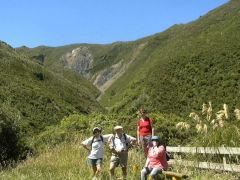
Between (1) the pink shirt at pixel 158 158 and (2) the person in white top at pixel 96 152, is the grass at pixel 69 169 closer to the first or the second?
(2) the person in white top at pixel 96 152

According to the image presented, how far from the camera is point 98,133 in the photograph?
641 centimetres

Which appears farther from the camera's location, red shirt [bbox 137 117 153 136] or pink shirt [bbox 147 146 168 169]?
red shirt [bbox 137 117 153 136]

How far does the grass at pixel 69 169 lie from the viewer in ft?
18.6

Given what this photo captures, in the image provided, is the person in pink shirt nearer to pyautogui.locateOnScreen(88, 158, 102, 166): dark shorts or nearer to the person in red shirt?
pyautogui.locateOnScreen(88, 158, 102, 166): dark shorts

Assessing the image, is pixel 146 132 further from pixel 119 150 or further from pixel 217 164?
pixel 217 164

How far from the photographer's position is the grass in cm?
566

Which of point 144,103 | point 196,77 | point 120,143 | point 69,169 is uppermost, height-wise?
point 196,77

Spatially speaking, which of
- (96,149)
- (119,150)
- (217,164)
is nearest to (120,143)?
(119,150)

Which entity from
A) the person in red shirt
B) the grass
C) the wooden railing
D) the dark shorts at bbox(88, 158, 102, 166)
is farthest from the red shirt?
the dark shorts at bbox(88, 158, 102, 166)

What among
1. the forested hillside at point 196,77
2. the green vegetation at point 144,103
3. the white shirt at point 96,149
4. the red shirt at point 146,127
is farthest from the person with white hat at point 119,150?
the forested hillside at point 196,77

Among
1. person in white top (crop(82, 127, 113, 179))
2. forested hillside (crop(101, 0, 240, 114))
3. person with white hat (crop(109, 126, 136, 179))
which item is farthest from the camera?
forested hillside (crop(101, 0, 240, 114))

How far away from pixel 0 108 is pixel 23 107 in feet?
54.1

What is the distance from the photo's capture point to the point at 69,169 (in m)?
6.91

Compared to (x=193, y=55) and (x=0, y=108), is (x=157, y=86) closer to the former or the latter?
(x=193, y=55)
